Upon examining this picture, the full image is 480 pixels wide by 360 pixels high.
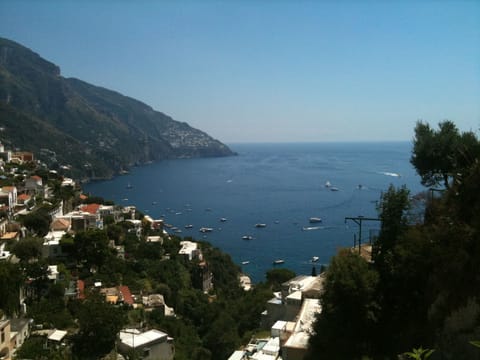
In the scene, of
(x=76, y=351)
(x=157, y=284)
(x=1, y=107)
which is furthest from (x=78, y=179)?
(x=76, y=351)

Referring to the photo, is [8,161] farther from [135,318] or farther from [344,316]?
[344,316]

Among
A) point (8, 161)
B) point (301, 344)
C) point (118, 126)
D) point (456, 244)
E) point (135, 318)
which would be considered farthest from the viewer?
point (118, 126)

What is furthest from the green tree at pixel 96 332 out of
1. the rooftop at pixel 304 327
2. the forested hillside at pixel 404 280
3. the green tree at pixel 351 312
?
the green tree at pixel 351 312

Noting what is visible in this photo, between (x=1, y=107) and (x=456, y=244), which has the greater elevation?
(x=1, y=107)

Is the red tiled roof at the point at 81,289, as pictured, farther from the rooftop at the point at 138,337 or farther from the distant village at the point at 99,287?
the rooftop at the point at 138,337

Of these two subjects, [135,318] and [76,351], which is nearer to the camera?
[76,351]

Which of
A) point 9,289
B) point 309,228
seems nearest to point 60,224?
point 9,289
